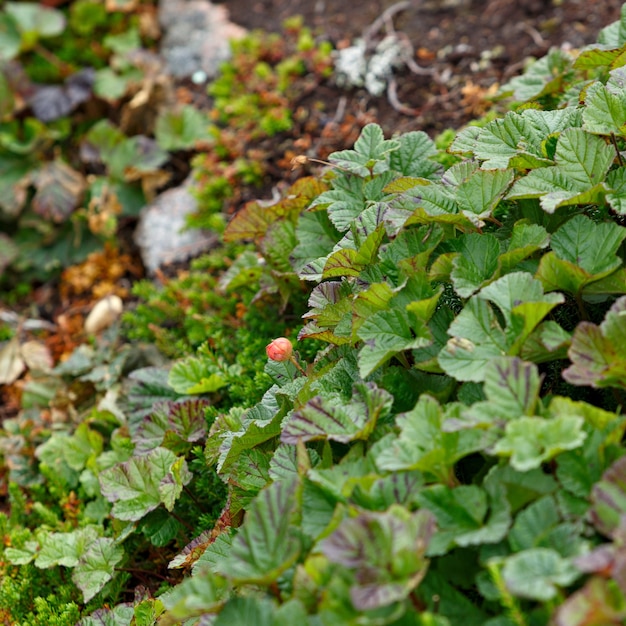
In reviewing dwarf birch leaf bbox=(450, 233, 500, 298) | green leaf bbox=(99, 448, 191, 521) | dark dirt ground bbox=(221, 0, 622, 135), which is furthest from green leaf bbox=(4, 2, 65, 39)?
dwarf birch leaf bbox=(450, 233, 500, 298)

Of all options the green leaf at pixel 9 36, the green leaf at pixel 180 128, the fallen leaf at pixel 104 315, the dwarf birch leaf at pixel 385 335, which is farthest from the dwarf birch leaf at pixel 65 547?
the green leaf at pixel 9 36

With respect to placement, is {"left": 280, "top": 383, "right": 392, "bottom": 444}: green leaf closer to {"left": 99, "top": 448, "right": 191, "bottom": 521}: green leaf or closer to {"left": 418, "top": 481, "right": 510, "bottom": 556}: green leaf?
{"left": 418, "top": 481, "right": 510, "bottom": 556}: green leaf

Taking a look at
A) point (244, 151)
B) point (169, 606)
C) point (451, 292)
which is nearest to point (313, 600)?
point (169, 606)

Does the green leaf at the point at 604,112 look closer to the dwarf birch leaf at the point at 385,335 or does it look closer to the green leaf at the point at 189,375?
the dwarf birch leaf at the point at 385,335

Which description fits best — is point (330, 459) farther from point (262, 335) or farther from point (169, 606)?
point (262, 335)

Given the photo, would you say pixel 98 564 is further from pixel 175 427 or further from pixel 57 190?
pixel 57 190

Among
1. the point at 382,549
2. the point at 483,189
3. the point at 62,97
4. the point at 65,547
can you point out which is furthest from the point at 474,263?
the point at 62,97
